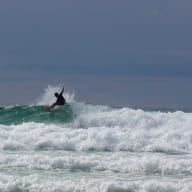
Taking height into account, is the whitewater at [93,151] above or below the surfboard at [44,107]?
below

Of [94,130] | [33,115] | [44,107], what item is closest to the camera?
[94,130]

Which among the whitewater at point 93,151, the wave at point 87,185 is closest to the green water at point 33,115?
the whitewater at point 93,151

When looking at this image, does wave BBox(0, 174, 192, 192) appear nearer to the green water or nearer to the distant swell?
the distant swell

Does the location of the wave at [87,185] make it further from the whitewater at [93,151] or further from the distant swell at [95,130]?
the distant swell at [95,130]

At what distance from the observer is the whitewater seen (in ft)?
42.9

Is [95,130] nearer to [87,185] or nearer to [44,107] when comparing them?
[44,107]

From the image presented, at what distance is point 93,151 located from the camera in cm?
1939

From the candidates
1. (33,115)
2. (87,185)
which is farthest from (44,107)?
Answer: (87,185)

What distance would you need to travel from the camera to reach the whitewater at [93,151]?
1309cm

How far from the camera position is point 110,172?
48.8 ft

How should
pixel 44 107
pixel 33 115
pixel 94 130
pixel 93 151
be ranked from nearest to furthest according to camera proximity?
pixel 93 151
pixel 94 130
pixel 44 107
pixel 33 115

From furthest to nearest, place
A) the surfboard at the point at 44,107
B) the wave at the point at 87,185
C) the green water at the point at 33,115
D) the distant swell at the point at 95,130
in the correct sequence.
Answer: the green water at the point at 33,115
the surfboard at the point at 44,107
the distant swell at the point at 95,130
the wave at the point at 87,185

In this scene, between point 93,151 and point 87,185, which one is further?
point 93,151

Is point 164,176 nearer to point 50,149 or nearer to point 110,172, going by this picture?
point 110,172
